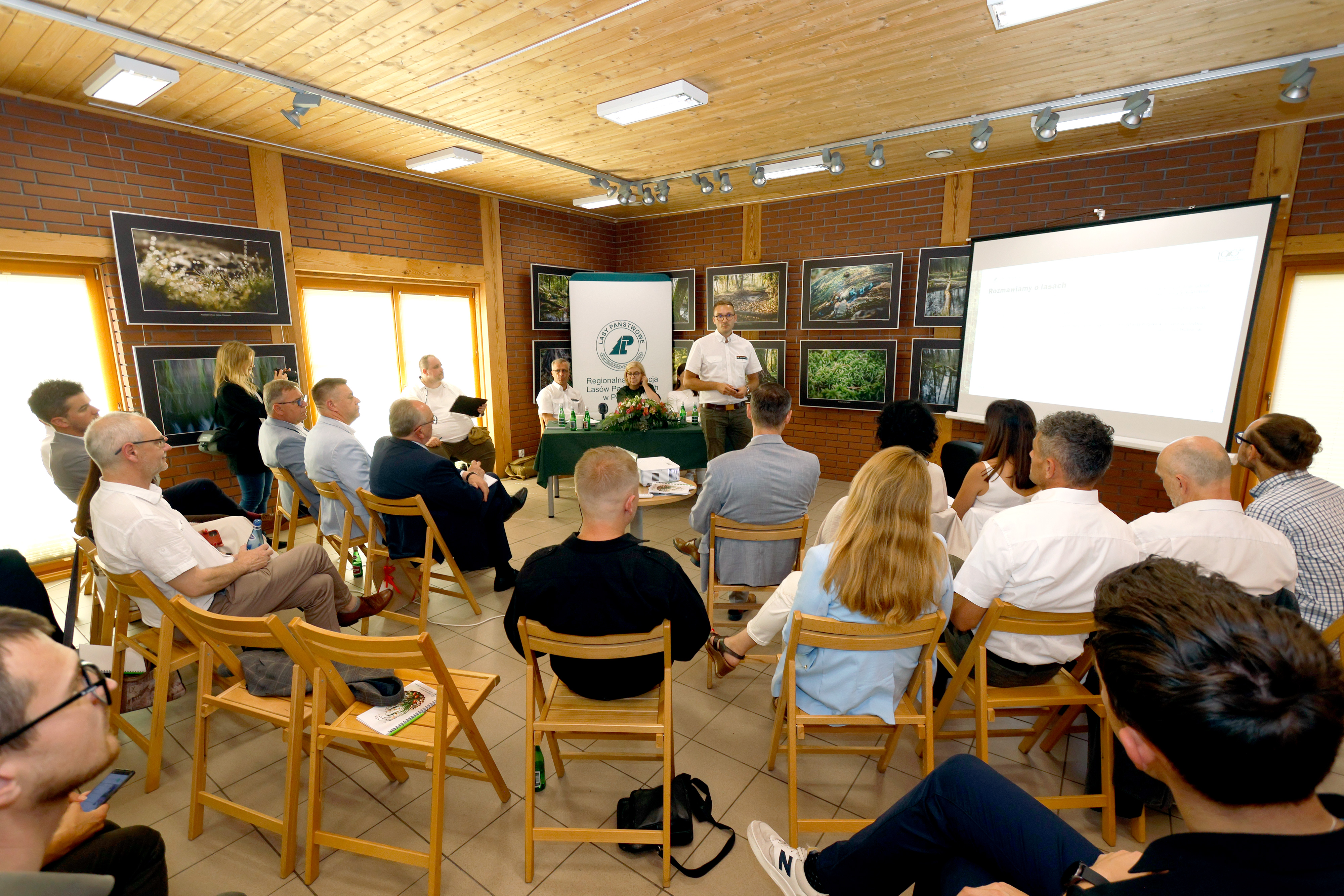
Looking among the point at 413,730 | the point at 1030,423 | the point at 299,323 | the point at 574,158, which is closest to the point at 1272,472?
the point at 1030,423

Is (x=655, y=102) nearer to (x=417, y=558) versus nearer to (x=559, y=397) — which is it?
(x=559, y=397)

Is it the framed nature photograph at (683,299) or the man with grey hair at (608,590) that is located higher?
the framed nature photograph at (683,299)

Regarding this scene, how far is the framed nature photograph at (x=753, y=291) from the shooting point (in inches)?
277

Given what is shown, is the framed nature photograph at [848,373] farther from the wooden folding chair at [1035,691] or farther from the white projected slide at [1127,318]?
the wooden folding chair at [1035,691]

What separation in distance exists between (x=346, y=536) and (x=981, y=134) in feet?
17.2

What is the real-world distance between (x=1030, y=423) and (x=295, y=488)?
456 cm

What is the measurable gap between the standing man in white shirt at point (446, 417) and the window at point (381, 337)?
41 centimetres

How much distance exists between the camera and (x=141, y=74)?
3.18 meters

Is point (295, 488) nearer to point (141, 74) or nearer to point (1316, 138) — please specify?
point (141, 74)

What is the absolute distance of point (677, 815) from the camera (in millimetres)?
1988

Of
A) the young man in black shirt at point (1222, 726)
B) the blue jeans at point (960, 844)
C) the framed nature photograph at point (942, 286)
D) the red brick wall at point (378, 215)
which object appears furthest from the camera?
the framed nature photograph at point (942, 286)

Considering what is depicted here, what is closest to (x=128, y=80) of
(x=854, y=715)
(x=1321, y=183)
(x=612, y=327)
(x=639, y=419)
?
(x=639, y=419)

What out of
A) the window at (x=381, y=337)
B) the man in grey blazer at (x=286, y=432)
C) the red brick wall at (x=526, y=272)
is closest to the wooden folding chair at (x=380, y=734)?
the man in grey blazer at (x=286, y=432)

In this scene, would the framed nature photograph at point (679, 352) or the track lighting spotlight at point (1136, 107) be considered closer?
the track lighting spotlight at point (1136, 107)
